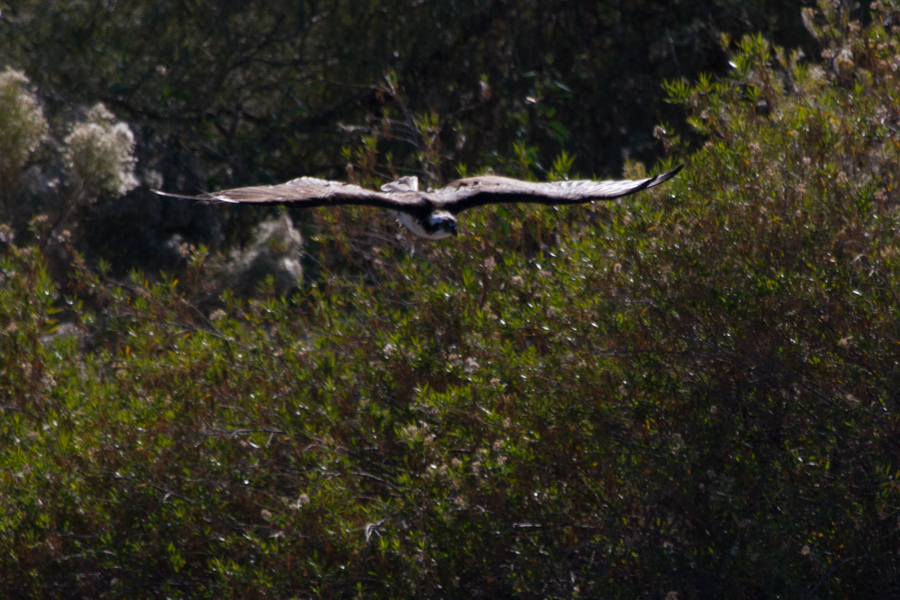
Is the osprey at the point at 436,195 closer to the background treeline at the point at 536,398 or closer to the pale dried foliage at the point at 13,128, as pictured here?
the background treeline at the point at 536,398

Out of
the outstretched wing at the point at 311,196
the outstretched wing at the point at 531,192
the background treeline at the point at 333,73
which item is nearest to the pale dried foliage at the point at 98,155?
the background treeline at the point at 333,73

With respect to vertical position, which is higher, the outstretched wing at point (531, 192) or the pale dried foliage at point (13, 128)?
the pale dried foliage at point (13, 128)

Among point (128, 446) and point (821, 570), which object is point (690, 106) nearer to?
point (821, 570)

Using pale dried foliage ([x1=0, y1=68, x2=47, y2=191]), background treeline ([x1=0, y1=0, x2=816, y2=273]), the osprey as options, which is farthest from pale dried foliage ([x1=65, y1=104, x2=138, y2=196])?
the osprey

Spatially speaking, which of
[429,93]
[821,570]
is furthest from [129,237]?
[821,570]

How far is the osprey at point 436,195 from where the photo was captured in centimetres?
457

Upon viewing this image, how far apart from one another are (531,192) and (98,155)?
4.92 meters

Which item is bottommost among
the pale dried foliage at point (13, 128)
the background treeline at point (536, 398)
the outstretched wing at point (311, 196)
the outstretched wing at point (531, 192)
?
the background treeline at point (536, 398)

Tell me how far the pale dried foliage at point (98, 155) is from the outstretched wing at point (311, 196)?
13.4 ft

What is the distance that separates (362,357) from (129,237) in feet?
18.4

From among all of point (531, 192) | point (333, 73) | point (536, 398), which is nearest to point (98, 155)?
point (333, 73)

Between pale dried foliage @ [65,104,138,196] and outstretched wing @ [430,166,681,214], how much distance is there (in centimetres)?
425

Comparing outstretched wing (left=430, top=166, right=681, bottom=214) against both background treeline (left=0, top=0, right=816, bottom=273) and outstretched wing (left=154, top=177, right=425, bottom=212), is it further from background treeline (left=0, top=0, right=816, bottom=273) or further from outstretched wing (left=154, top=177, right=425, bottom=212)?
background treeline (left=0, top=0, right=816, bottom=273)

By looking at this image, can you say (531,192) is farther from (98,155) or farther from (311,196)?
(98,155)
